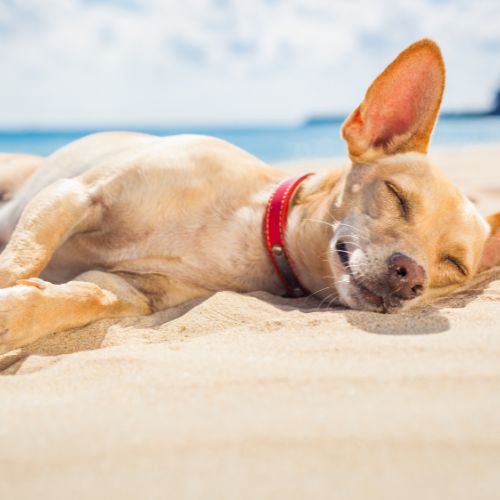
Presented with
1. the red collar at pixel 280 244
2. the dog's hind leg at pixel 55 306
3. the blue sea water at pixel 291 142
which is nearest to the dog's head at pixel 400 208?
the red collar at pixel 280 244

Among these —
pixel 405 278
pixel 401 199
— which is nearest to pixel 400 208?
pixel 401 199

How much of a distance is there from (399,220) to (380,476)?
166 cm

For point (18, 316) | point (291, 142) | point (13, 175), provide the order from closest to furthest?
1. point (18, 316)
2. point (13, 175)
3. point (291, 142)

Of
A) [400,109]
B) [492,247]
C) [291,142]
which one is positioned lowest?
[291,142]

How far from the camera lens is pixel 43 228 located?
2.87 metres

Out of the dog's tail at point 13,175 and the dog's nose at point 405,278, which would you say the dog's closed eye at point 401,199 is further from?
the dog's tail at point 13,175

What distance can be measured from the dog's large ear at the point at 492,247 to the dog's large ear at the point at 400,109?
22.0 inches

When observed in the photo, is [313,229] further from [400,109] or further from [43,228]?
[43,228]

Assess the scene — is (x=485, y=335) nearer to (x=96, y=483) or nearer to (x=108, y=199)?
(x=96, y=483)

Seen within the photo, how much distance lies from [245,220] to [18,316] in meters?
1.22

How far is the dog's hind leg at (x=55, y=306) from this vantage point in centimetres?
220

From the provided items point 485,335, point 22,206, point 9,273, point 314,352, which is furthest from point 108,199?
point 485,335

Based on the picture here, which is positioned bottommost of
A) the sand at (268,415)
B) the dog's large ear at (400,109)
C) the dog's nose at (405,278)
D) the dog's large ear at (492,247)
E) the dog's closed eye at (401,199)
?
the dog's large ear at (492,247)

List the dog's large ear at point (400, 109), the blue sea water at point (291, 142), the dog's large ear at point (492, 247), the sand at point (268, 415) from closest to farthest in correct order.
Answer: the sand at point (268, 415) → the dog's large ear at point (400, 109) → the dog's large ear at point (492, 247) → the blue sea water at point (291, 142)
